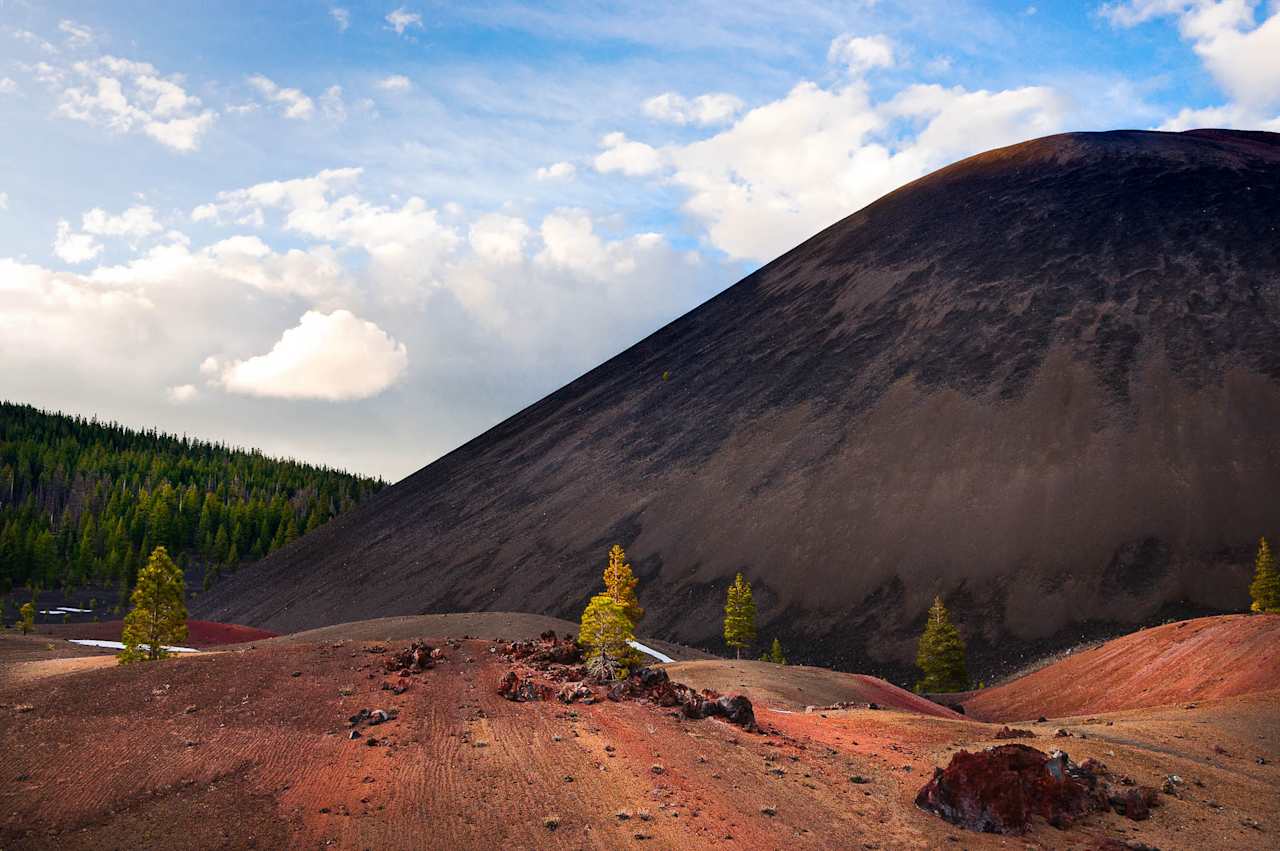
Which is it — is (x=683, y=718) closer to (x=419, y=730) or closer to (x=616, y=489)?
(x=419, y=730)

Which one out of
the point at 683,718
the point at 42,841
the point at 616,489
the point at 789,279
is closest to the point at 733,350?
the point at 789,279

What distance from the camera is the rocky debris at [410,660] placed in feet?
89.9

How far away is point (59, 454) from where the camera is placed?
641 ft

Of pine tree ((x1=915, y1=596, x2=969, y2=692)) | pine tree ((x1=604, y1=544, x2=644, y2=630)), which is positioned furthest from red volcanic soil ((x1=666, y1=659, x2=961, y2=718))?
pine tree ((x1=915, y1=596, x2=969, y2=692))

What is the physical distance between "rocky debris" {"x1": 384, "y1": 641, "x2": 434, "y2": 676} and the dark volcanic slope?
158 ft

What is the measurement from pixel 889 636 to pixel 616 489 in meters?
43.3

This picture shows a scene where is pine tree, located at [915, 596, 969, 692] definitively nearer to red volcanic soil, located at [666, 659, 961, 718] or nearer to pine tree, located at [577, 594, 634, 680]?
red volcanic soil, located at [666, 659, 961, 718]

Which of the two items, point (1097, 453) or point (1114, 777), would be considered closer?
point (1114, 777)

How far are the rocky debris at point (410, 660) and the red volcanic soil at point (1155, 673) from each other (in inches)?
1195

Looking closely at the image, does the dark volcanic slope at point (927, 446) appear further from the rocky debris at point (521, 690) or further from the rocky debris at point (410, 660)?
the rocky debris at point (410, 660)

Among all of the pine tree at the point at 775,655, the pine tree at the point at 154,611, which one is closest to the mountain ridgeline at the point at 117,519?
the pine tree at the point at 775,655

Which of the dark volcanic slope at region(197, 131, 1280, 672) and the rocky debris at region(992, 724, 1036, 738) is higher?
the dark volcanic slope at region(197, 131, 1280, 672)

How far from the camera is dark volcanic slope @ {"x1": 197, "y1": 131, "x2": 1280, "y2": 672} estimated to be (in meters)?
76.2

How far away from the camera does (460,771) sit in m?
20.9
